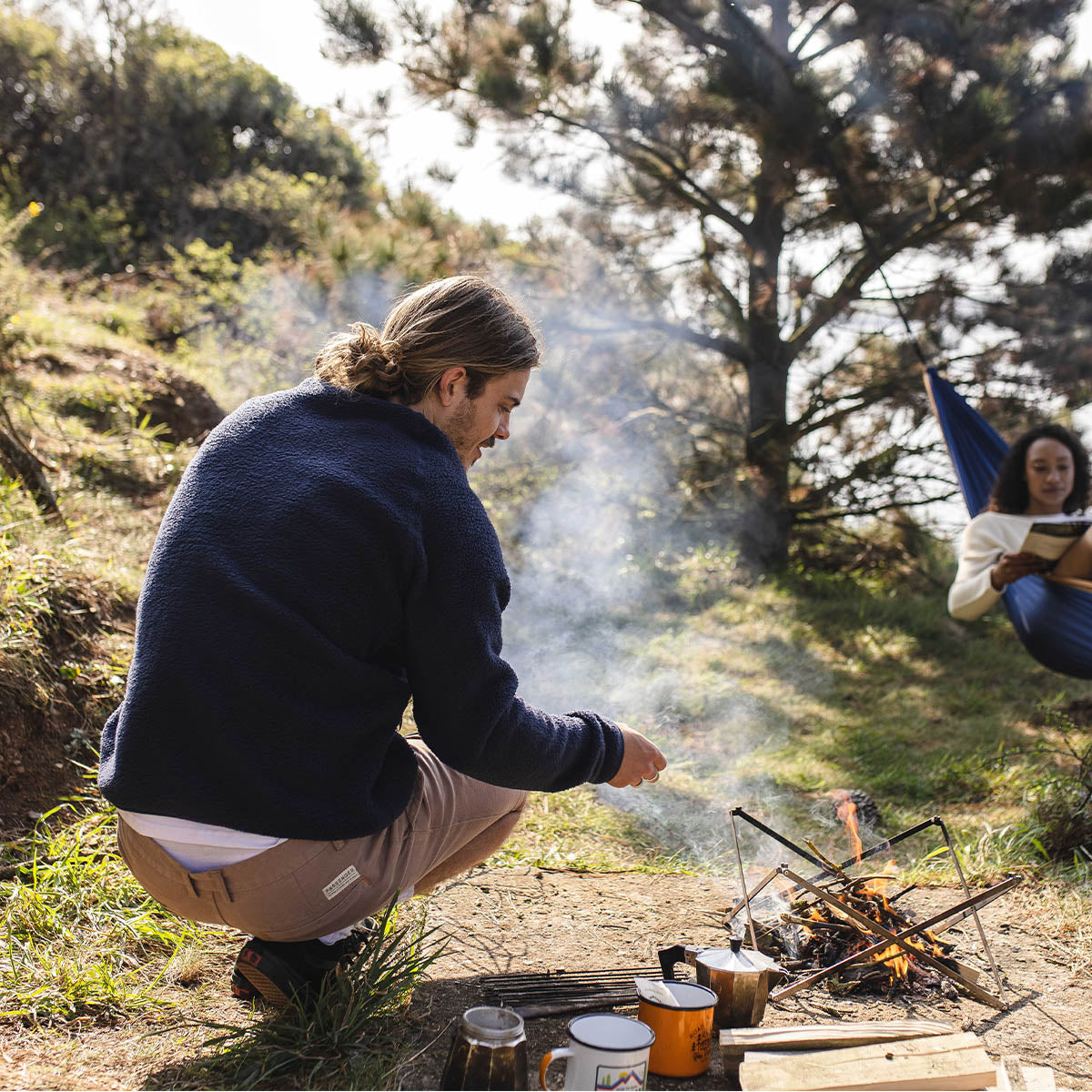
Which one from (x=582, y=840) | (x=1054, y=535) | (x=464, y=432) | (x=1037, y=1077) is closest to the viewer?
(x=1037, y=1077)

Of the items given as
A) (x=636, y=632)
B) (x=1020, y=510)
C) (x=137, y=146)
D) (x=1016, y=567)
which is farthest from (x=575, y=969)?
(x=137, y=146)

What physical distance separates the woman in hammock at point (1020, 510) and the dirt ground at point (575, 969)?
1.64m

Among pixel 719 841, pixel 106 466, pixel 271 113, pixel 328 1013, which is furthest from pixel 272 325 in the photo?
pixel 328 1013

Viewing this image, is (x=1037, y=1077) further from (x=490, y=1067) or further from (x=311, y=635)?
(x=311, y=635)

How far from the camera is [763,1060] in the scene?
1485 mm

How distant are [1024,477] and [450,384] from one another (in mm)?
3437

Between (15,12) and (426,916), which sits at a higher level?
(15,12)

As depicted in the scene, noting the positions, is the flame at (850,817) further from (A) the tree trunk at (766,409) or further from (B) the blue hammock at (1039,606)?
(A) the tree trunk at (766,409)

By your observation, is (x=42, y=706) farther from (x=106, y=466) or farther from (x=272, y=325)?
(x=272, y=325)

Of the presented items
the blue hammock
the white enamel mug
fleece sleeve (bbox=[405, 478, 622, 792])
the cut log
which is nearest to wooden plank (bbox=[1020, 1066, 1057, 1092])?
the cut log

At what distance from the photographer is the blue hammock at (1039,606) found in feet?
11.4

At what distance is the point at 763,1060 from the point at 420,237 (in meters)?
5.07

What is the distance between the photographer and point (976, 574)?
391 centimetres

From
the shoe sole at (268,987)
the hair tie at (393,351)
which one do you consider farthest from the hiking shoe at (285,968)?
the hair tie at (393,351)
